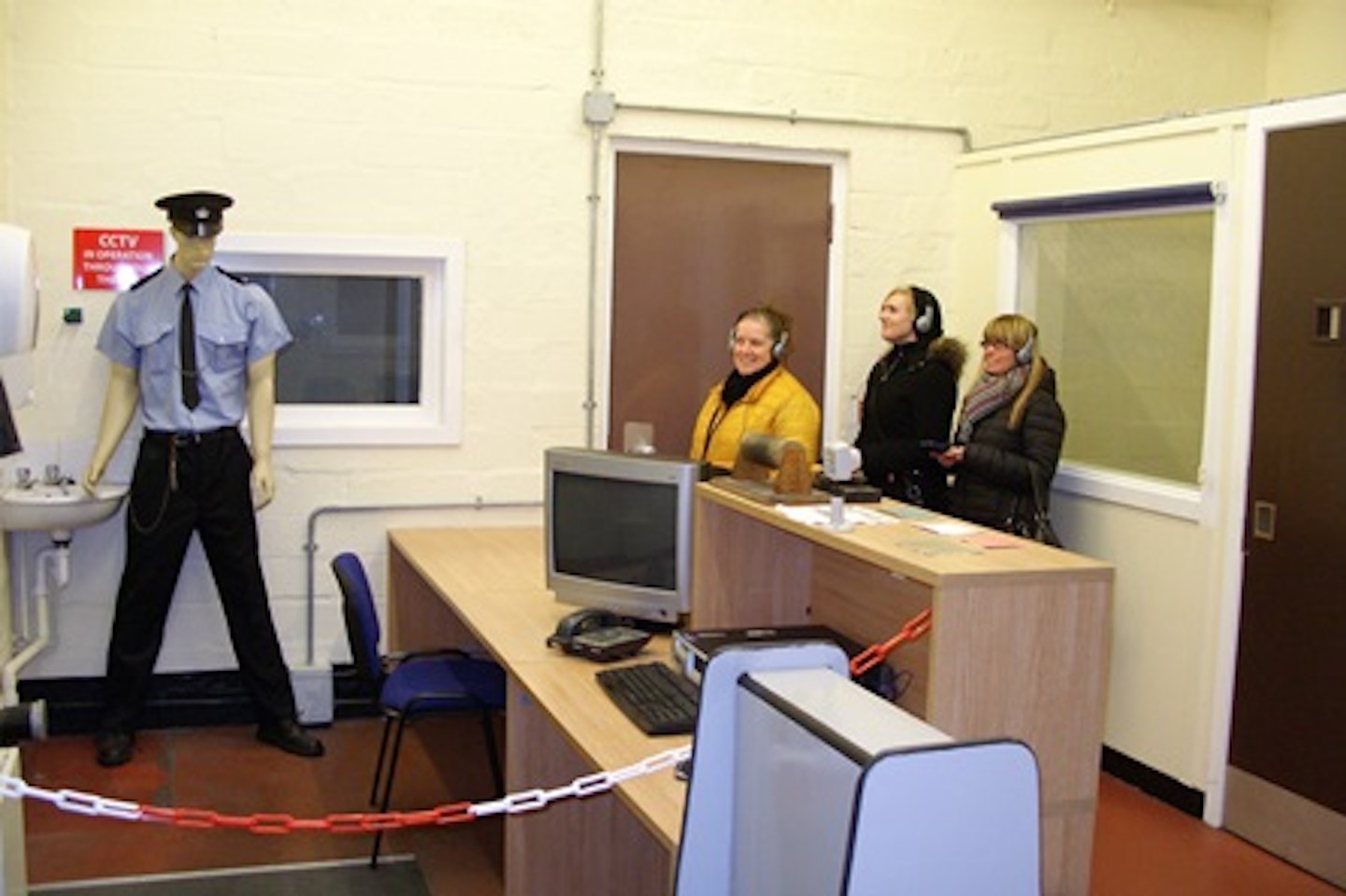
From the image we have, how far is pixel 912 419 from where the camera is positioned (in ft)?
16.7

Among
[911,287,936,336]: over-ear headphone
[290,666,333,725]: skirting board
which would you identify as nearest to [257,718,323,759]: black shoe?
[290,666,333,725]: skirting board

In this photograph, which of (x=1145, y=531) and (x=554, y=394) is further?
(x=554, y=394)

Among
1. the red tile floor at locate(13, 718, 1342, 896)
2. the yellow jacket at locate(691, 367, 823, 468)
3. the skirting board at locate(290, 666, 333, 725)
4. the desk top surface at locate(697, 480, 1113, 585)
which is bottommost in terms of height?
the red tile floor at locate(13, 718, 1342, 896)

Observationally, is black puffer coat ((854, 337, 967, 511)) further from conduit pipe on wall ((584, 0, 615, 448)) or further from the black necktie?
the black necktie

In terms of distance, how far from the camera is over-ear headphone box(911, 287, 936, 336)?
→ 16.8 feet

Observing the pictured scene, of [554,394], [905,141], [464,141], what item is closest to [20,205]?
[464,141]

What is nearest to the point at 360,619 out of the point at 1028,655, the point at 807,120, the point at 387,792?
the point at 387,792

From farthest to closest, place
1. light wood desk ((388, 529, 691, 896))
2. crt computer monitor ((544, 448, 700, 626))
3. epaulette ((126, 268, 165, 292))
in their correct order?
1. epaulette ((126, 268, 165, 292))
2. crt computer monitor ((544, 448, 700, 626))
3. light wood desk ((388, 529, 691, 896))

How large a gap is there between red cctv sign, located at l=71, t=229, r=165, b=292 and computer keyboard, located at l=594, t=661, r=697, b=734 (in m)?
2.57

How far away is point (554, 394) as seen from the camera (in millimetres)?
5480

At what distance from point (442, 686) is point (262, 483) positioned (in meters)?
1.25

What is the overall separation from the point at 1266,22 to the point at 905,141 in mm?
1714

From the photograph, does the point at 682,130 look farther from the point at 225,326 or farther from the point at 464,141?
the point at 225,326

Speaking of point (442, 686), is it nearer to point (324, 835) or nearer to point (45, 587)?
point (324, 835)
